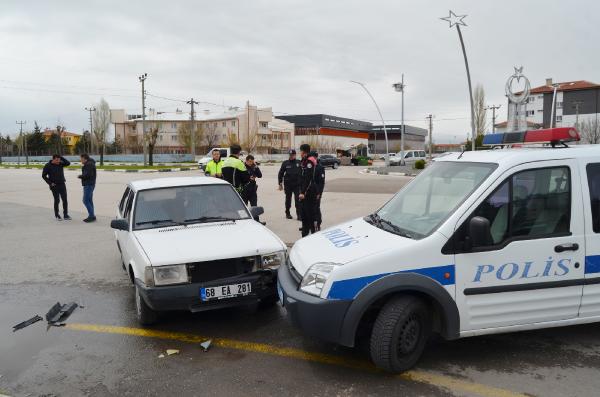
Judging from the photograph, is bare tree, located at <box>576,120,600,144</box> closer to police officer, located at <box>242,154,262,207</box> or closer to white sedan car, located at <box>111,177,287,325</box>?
police officer, located at <box>242,154,262,207</box>

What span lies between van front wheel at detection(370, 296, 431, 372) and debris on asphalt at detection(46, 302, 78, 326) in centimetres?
342

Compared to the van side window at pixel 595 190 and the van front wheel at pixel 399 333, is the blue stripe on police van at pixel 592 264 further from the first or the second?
the van front wheel at pixel 399 333

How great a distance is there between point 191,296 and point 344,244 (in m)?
1.52

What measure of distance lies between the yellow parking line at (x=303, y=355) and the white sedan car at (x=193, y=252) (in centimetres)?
25

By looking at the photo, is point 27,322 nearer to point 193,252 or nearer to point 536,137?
point 193,252

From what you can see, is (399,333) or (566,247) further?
(566,247)

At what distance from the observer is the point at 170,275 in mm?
4281

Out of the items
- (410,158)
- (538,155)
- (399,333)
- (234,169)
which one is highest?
(410,158)

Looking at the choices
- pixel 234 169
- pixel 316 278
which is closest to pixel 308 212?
pixel 234 169

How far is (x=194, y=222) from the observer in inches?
212

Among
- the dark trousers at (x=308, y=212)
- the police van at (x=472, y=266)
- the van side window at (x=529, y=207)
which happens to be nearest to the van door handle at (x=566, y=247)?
the police van at (x=472, y=266)

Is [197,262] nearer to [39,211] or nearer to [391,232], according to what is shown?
[391,232]

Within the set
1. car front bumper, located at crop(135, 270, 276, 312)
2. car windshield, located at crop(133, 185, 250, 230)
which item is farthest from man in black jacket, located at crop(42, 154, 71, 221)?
car front bumper, located at crop(135, 270, 276, 312)

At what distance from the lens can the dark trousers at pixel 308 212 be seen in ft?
27.7
